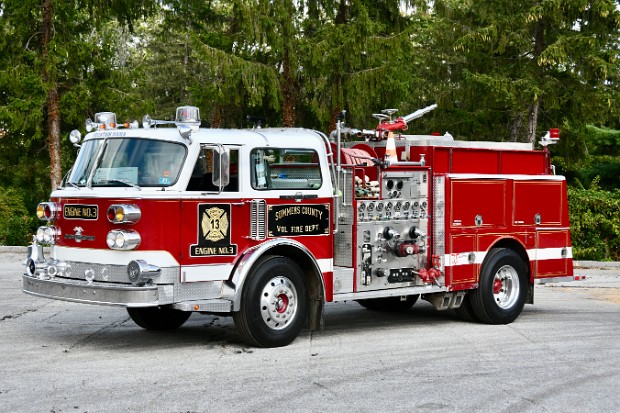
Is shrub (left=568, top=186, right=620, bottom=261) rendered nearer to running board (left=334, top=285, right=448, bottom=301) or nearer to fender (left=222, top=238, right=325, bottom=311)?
running board (left=334, top=285, right=448, bottom=301)

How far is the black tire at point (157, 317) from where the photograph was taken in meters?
11.0

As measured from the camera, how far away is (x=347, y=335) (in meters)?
11.0

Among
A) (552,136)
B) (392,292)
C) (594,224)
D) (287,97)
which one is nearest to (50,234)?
(392,292)

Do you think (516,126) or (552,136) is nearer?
(552,136)

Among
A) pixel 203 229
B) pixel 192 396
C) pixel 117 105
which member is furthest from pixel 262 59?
pixel 192 396

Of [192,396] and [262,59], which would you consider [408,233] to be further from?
[262,59]

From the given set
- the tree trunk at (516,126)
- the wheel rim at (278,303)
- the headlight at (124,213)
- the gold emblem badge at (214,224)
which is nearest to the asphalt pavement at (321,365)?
the wheel rim at (278,303)

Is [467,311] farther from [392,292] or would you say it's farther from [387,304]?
[392,292]

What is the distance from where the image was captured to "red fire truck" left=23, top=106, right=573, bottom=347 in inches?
361

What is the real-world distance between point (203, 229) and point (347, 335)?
2.56 metres

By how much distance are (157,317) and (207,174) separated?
2.33 m

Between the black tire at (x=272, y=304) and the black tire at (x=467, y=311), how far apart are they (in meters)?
2.89

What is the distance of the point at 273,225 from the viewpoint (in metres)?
9.80

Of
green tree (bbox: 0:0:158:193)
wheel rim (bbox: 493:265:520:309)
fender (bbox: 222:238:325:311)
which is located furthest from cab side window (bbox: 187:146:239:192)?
green tree (bbox: 0:0:158:193)
